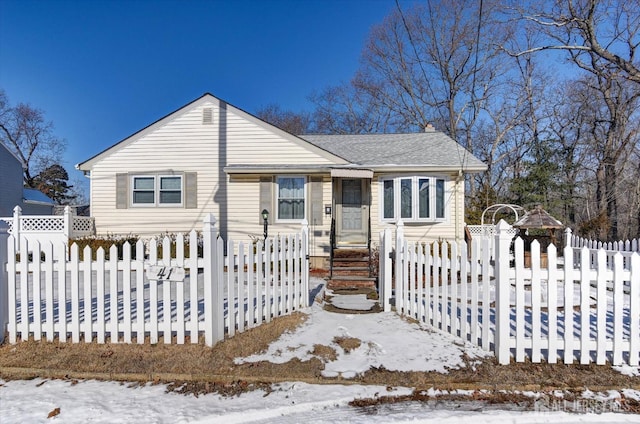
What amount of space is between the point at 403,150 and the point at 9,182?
81.2 ft

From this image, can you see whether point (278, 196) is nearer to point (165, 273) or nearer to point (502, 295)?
point (165, 273)

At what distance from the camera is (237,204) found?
37.4 ft

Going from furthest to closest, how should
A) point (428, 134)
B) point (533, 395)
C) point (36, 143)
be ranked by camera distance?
point (36, 143) → point (428, 134) → point (533, 395)

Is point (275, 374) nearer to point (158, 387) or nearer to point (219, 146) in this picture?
point (158, 387)

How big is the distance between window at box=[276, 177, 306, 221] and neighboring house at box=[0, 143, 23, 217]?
65.8ft

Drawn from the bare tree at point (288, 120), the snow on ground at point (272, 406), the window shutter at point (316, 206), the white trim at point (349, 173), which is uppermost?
the bare tree at point (288, 120)

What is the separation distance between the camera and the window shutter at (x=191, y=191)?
1151 cm

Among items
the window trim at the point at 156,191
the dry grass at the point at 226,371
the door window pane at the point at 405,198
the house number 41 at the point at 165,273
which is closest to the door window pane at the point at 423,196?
the door window pane at the point at 405,198

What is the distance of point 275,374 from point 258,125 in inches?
383

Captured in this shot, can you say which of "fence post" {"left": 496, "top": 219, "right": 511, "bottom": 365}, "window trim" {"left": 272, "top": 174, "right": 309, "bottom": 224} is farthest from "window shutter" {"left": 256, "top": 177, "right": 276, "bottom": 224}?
"fence post" {"left": 496, "top": 219, "right": 511, "bottom": 365}

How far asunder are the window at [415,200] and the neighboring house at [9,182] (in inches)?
927

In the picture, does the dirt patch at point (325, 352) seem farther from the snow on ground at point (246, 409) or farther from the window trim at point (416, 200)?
the window trim at point (416, 200)

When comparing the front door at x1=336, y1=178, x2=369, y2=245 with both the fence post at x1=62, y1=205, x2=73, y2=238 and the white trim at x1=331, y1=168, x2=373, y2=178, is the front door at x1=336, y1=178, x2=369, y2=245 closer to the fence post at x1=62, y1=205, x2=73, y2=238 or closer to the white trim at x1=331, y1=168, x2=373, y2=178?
the white trim at x1=331, y1=168, x2=373, y2=178

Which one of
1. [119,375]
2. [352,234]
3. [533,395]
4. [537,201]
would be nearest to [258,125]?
[352,234]
